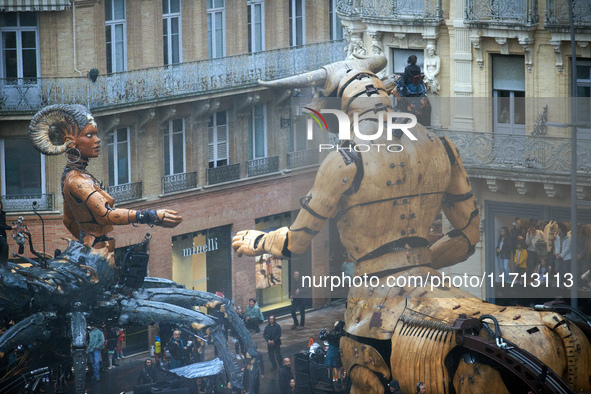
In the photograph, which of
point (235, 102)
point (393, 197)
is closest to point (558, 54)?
point (235, 102)

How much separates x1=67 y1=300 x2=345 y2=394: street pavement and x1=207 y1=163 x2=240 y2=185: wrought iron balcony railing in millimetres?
2995

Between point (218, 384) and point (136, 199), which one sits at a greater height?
point (136, 199)

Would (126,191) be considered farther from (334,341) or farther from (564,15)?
(334,341)

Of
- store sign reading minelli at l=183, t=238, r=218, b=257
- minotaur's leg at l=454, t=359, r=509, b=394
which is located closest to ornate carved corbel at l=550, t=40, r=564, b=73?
store sign reading minelli at l=183, t=238, r=218, b=257

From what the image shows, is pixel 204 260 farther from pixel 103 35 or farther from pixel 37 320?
pixel 37 320

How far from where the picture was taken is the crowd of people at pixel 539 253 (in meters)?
30.3

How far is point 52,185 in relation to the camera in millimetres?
31922

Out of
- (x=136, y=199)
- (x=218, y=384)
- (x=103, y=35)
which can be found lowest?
(x=218, y=384)

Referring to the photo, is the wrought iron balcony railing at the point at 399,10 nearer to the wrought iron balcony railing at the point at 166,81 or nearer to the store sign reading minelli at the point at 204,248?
the wrought iron balcony railing at the point at 166,81

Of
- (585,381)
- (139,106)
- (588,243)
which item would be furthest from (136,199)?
(585,381)

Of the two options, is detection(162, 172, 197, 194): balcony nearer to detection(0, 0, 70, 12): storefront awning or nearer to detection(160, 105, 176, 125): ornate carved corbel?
detection(160, 105, 176, 125): ornate carved corbel

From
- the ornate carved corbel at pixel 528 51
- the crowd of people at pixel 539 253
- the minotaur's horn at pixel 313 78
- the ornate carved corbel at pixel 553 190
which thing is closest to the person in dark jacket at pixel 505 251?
the crowd of people at pixel 539 253

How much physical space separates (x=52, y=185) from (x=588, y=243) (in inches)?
374

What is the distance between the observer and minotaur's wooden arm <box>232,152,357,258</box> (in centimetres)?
2136
